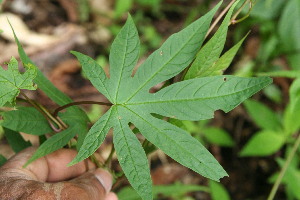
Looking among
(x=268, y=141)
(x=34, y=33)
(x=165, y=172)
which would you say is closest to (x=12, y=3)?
(x=34, y=33)

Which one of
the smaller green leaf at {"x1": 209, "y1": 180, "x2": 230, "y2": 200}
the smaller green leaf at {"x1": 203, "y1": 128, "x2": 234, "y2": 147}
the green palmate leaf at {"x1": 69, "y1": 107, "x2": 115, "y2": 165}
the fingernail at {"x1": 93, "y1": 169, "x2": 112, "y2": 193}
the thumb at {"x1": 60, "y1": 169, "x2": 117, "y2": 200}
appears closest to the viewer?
the green palmate leaf at {"x1": 69, "y1": 107, "x2": 115, "y2": 165}

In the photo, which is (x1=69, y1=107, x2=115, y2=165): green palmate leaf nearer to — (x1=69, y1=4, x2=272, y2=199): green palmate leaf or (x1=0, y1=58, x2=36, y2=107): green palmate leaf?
(x1=69, y1=4, x2=272, y2=199): green palmate leaf

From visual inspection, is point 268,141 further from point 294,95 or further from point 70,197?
point 70,197

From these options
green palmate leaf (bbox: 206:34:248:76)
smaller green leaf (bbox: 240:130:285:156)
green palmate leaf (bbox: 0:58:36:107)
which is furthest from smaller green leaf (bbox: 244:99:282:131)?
green palmate leaf (bbox: 0:58:36:107)

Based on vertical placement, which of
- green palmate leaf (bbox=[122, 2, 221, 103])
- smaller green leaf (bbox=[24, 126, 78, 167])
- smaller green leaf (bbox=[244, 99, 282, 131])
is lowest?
smaller green leaf (bbox=[244, 99, 282, 131])

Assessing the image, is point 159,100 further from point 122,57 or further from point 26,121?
point 26,121

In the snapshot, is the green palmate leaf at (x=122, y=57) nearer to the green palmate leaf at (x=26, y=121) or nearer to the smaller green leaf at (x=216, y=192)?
the green palmate leaf at (x=26, y=121)

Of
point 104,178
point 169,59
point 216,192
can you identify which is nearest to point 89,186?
point 104,178
